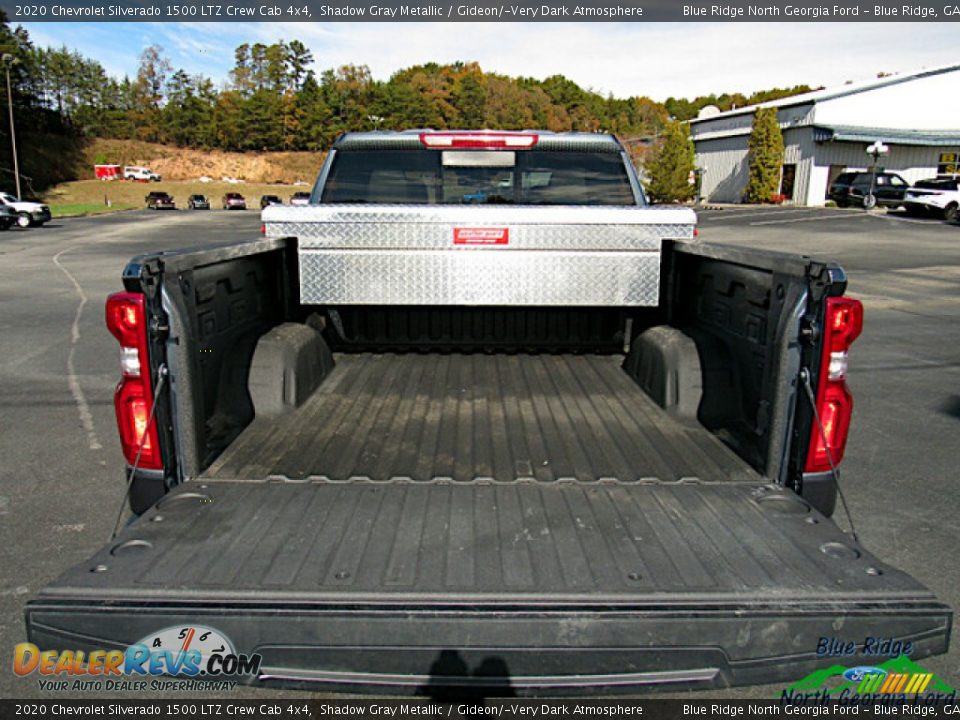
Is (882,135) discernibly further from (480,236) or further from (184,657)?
(184,657)

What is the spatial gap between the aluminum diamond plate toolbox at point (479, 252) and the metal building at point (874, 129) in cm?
4269

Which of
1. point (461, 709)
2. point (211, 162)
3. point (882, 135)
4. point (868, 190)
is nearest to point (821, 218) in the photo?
point (868, 190)

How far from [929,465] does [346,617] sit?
15.7 ft

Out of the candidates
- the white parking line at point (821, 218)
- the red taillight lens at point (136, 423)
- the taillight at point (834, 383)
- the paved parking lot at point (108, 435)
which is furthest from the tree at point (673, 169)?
the red taillight lens at point (136, 423)

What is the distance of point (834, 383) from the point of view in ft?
8.61

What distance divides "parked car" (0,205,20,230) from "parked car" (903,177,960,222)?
40614 mm

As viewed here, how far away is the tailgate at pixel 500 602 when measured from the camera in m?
1.87

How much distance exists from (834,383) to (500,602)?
5.09ft

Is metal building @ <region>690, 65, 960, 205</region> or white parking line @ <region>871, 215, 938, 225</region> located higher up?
metal building @ <region>690, 65, 960, 205</region>

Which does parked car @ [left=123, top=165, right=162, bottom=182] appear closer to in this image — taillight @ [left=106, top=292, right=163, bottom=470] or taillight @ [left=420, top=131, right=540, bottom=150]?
taillight @ [left=420, top=131, right=540, bottom=150]

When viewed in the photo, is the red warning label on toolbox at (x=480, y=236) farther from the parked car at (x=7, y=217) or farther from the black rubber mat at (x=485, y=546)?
the parked car at (x=7, y=217)

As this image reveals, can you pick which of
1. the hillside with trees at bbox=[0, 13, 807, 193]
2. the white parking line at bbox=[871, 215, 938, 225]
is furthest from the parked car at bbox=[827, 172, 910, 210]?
the hillside with trees at bbox=[0, 13, 807, 193]

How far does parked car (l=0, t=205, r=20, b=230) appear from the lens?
30.0 meters

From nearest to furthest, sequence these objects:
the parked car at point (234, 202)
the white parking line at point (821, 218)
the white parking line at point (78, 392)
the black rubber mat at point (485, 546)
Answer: the black rubber mat at point (485, 546) < the white parking line at point (78, 392) < the white parking line at point (821, 218) < the parked car at point (234, 202)
